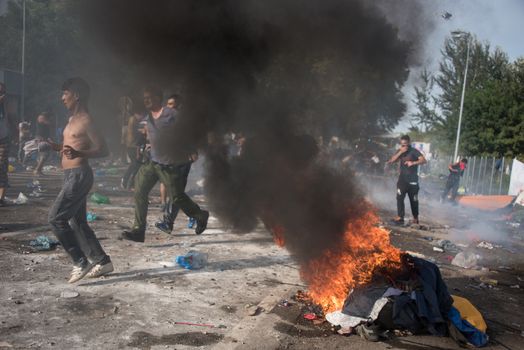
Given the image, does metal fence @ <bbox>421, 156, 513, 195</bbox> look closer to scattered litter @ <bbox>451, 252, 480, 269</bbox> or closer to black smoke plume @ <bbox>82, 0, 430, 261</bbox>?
scattered litter @ <bbox>451, 252, 480, 269</bbox>

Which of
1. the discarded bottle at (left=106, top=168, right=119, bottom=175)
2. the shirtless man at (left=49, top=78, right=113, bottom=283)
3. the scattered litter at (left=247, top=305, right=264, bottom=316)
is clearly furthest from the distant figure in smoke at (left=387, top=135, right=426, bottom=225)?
the discarded bottle at (left=106, top=168, right=119, bottom=175)

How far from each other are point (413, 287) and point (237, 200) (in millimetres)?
2329

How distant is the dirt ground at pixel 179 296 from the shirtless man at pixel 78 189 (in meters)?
0.21

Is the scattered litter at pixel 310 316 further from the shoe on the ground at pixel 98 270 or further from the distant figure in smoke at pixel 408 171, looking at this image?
the distant figure in smoke at pixel 408 171

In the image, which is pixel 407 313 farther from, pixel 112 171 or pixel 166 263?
pixel 112 171

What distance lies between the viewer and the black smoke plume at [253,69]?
5.19 metres

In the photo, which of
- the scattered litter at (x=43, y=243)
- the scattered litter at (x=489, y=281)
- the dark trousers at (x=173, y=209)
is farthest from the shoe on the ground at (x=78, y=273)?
the scattered litter at (x=489, y=281)

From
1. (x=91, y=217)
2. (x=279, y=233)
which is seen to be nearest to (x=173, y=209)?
(x=91, y=217)

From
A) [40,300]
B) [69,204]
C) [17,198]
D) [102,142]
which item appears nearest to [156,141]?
[102,142]

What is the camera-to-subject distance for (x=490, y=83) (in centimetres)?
2606

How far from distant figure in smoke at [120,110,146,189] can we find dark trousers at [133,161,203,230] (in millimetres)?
3058

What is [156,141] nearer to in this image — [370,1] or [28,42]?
[370,1]

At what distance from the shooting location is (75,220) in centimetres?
482

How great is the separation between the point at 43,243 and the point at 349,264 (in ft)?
12.4
